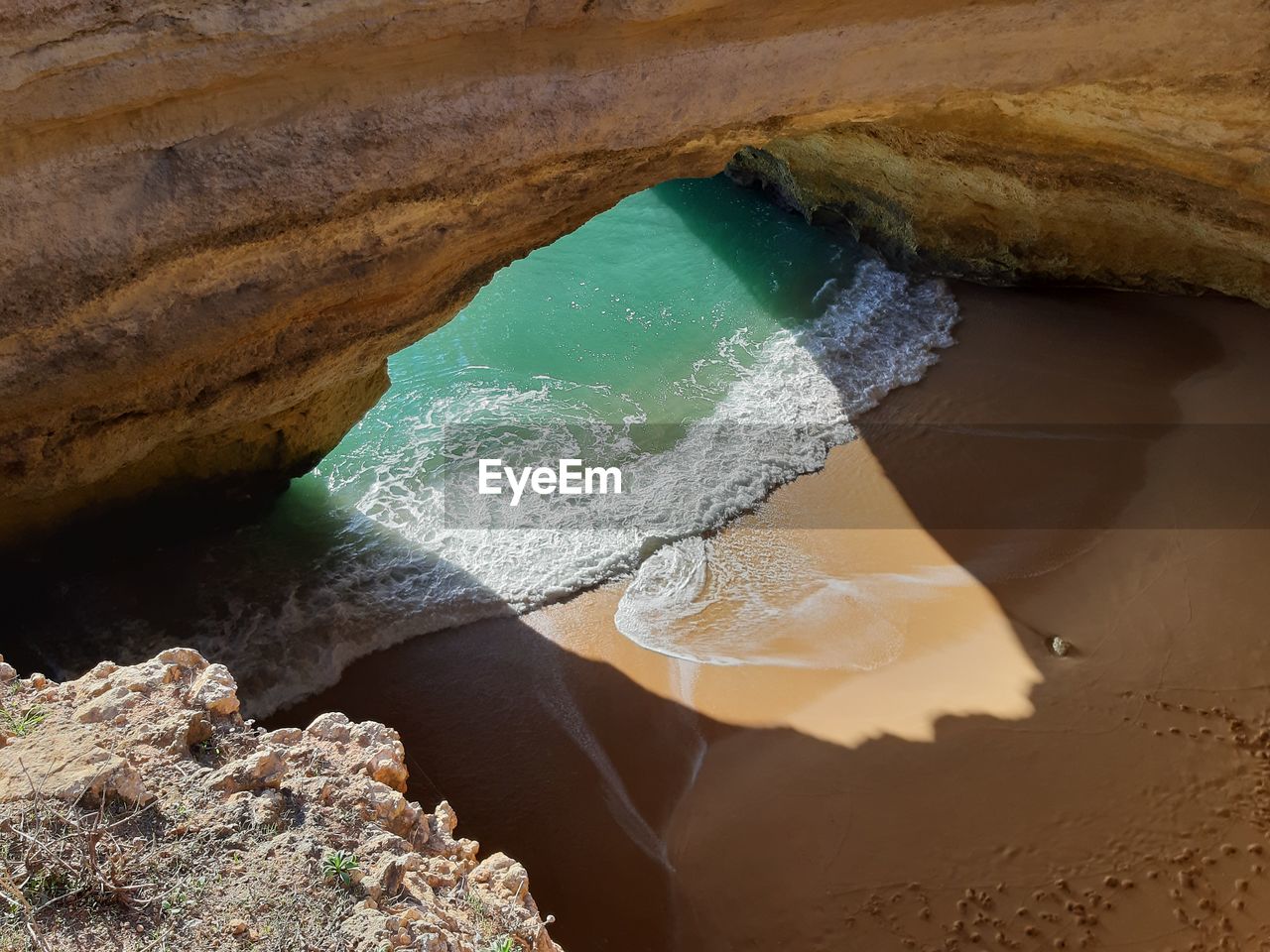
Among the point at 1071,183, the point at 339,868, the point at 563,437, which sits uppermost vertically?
the point at 1071,183

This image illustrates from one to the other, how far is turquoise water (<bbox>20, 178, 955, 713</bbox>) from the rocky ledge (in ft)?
9.70

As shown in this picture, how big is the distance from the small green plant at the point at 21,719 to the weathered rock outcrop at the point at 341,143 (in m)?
2.04

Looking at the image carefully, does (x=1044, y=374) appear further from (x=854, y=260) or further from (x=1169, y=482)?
(x=854, y=260)

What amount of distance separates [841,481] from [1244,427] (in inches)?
104

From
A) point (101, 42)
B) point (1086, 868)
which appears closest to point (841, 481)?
point (1086, 868)

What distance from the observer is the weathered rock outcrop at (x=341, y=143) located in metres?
3.99

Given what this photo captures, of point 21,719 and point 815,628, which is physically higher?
point 21,719

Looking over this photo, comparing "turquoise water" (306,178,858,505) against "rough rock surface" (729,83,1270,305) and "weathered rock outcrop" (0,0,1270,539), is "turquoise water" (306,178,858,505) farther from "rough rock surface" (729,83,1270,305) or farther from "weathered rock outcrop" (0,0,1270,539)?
"weathered rock outcrop" (0,0,1270,539)

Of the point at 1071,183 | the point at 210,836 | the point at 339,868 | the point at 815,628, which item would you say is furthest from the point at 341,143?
the point at 1071,183

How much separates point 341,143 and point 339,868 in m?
3.02

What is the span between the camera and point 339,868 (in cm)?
252

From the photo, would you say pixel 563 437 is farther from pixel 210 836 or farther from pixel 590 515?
pixel 210 836

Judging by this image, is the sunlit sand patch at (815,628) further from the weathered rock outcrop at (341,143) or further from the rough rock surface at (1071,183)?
the rough rock surface at (1071,183)

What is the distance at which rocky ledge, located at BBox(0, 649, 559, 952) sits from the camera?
93.8 inches
